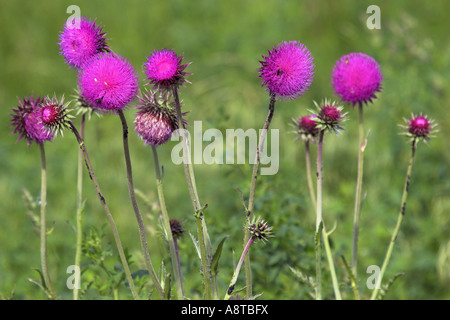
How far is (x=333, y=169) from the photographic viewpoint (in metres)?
4.18

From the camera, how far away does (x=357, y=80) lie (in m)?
1.89

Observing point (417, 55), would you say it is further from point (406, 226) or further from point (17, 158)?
point (17, 158)

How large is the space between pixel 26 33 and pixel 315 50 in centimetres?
294

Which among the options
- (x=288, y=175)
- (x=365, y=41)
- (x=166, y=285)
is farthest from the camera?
(x=365, y=41)

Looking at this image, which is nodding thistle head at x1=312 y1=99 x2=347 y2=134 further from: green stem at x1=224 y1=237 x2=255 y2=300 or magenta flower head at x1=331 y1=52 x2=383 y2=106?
green stem at x1=224 y1=237 x2=255 y2=300

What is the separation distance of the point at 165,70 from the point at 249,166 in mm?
1179

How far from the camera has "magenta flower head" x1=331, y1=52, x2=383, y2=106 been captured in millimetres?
1887

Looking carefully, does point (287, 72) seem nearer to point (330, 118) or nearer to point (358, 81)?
point (330, 118)

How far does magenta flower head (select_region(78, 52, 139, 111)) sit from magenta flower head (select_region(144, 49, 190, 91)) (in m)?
0.06

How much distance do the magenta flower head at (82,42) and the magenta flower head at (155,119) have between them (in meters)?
0.20

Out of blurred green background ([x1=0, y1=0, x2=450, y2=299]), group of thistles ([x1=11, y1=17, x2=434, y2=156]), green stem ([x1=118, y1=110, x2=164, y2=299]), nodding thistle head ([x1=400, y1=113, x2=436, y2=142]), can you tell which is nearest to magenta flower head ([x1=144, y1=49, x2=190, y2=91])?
group of thistles ([x1=11, y1=17, x2=434, y2=156])

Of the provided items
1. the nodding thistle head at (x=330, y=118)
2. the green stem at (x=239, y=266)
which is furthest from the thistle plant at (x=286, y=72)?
the green stem at (x=239, y=266)
